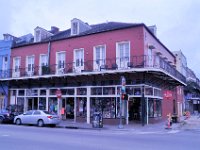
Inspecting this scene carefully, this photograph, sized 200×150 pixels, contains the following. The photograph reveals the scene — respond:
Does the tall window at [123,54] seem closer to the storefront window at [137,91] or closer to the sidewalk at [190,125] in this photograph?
the storefront window at [137,91]

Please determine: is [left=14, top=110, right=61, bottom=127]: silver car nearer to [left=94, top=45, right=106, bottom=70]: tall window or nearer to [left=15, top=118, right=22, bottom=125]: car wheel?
[left=15, top=118, right=22, bottom=125]: car wheel

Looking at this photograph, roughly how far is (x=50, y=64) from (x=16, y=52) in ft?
18.5

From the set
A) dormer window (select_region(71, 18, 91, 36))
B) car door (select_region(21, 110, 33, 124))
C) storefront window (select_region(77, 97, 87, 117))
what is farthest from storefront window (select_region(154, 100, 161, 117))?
car door (select_region(21, 110, 33, 124))

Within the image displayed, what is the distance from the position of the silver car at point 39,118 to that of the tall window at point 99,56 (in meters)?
5.87

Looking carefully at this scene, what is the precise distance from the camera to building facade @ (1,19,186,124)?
21.6 meters

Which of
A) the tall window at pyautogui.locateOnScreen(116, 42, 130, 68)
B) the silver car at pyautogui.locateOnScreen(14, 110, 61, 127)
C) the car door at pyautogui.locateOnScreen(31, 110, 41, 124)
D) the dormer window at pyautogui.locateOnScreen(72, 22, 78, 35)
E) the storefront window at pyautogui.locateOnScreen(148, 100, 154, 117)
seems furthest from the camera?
the dormer window at pyautogui.locateOnScreen(72, 22, 78, 35)

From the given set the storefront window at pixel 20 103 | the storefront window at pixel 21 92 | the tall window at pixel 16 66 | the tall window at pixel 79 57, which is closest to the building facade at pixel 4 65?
the tall window at pixel 16 66

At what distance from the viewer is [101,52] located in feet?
77.1

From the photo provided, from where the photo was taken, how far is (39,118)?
2023 cm

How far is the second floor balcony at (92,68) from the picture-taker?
20984 millimetres

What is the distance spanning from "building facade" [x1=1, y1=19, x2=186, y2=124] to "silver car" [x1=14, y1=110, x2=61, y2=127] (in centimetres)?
373

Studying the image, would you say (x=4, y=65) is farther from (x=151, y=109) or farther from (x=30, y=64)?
(x=151, y=109)

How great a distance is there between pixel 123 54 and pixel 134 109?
5053 mm

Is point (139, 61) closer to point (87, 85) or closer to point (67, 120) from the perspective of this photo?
point (87, 85)
